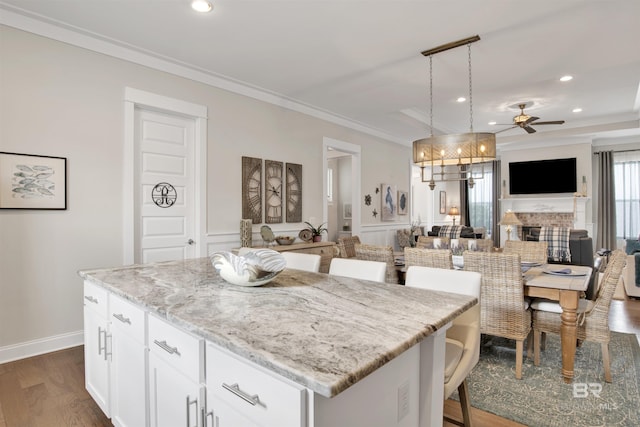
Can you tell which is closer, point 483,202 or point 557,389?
point 557,389

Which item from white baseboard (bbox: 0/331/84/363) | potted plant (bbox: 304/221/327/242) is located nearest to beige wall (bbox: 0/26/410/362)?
white baseboard (bbox: 0/331/84/363)

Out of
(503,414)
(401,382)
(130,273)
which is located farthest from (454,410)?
(130,273)

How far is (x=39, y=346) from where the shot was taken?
2.95 meters

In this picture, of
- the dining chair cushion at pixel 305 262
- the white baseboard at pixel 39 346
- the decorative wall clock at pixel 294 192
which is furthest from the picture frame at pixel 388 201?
the white baseboard at pixel 39 346

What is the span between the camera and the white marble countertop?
89 cm

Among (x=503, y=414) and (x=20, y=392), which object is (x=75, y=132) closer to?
(x=20, y=392)

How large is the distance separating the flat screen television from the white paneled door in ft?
24.7

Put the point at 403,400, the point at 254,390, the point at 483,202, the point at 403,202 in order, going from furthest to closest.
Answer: the point at 483,202
the point at 403,202
the point at 403,400
the point at 254,390

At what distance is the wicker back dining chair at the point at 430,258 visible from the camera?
2.83 m

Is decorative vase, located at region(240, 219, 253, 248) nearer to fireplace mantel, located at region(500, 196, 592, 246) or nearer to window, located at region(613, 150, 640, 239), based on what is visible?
fireplace mantel, located at region(500, 196, 592, 246)

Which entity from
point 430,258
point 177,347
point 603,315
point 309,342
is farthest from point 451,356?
point 603,315

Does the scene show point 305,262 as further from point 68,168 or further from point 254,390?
point 68,168

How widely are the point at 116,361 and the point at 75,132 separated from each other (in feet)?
7.56

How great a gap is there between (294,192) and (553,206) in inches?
251
